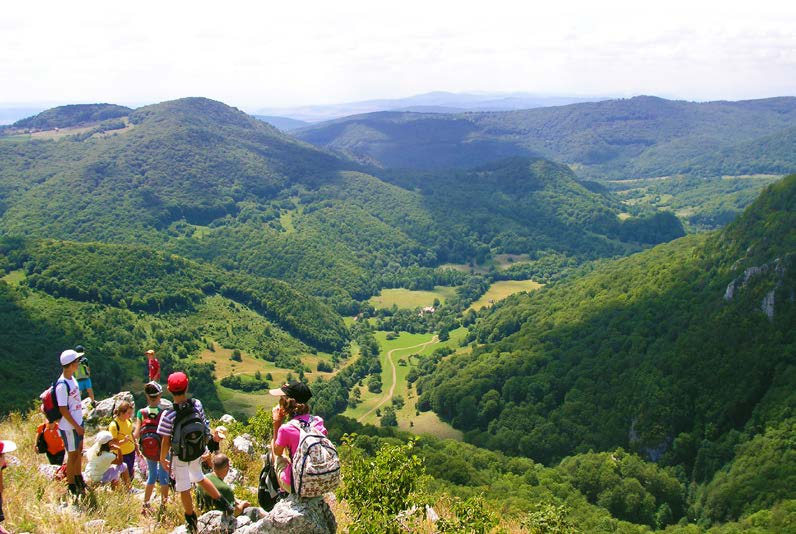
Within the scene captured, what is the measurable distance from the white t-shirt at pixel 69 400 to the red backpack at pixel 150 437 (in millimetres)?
1713

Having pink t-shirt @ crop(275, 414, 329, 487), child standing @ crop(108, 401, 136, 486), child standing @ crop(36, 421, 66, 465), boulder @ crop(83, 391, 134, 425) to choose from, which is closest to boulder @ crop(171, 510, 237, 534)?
pink t-shirt @ crop(275, 414, 329, 487)

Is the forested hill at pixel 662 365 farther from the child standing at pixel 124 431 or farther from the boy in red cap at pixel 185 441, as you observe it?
the boy in red cap at pixel 185 441

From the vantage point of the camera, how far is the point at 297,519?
11.4 meters

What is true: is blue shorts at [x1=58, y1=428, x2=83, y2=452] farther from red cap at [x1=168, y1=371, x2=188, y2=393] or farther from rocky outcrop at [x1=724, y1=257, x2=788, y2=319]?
rocky outcrop at [x1=724, y1=257, x2=788, y2=319]

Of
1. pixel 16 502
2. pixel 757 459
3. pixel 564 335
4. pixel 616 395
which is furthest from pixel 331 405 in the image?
pixel 16 502

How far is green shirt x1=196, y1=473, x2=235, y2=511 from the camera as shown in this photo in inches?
552

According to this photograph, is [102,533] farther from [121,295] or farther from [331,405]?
[121,295]

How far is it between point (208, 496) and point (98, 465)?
3.55m

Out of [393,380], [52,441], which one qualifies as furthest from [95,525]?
[393,380]

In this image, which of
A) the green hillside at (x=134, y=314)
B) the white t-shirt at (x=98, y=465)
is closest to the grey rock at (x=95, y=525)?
the white t-shirt at (x=98, y=465)

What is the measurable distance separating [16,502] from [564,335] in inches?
4675

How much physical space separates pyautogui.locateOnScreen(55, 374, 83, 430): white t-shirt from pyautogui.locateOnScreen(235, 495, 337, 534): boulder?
650 cm

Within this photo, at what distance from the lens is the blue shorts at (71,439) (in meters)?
14.5

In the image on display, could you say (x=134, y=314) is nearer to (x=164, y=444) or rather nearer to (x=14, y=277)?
(x=14, y=277)
